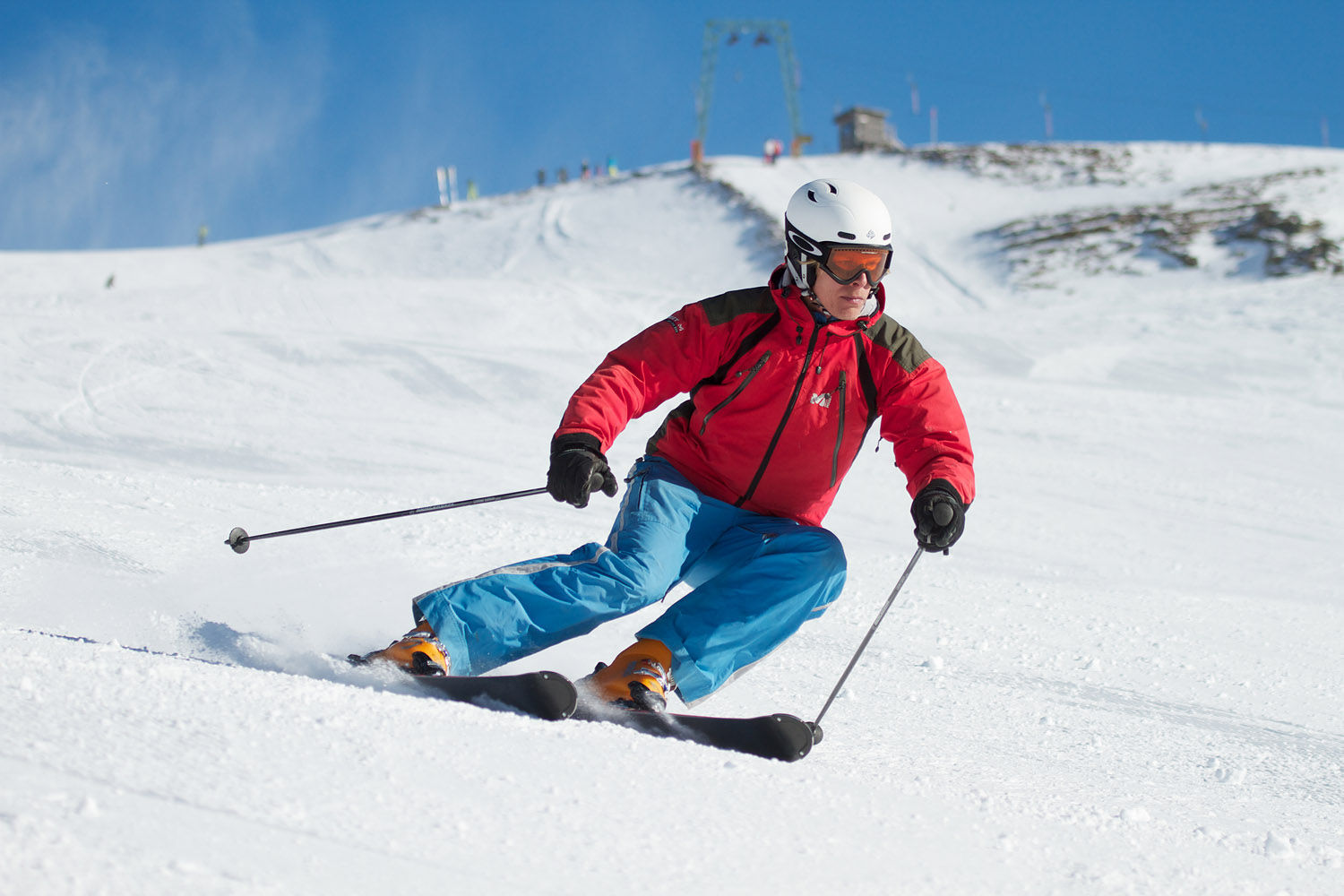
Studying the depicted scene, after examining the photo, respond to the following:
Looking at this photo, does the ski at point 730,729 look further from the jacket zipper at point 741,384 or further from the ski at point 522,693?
the jacket zipper at point 741,384

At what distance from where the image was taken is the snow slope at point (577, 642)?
1.62 metres

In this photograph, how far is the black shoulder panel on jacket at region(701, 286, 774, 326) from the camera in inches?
125

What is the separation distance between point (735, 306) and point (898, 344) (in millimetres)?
517

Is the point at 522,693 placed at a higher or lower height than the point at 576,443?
lower

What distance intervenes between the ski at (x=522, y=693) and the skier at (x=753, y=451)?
1.19 ft

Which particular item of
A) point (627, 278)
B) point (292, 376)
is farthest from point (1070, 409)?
point (627, 278)

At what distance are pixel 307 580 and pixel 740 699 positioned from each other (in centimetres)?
184

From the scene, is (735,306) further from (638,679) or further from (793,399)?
(638,679)

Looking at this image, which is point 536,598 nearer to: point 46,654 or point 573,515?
point 46,654

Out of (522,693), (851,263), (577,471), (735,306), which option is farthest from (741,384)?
(522,693)

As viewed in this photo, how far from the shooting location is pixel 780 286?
3.23m

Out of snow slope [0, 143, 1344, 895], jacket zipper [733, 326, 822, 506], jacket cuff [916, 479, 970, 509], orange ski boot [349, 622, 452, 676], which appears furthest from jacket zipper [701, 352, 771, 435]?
orange ski boot [349, 622, 452, 676]

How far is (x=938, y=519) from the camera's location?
287 cm

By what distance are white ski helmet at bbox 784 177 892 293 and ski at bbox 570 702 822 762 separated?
1336mm
